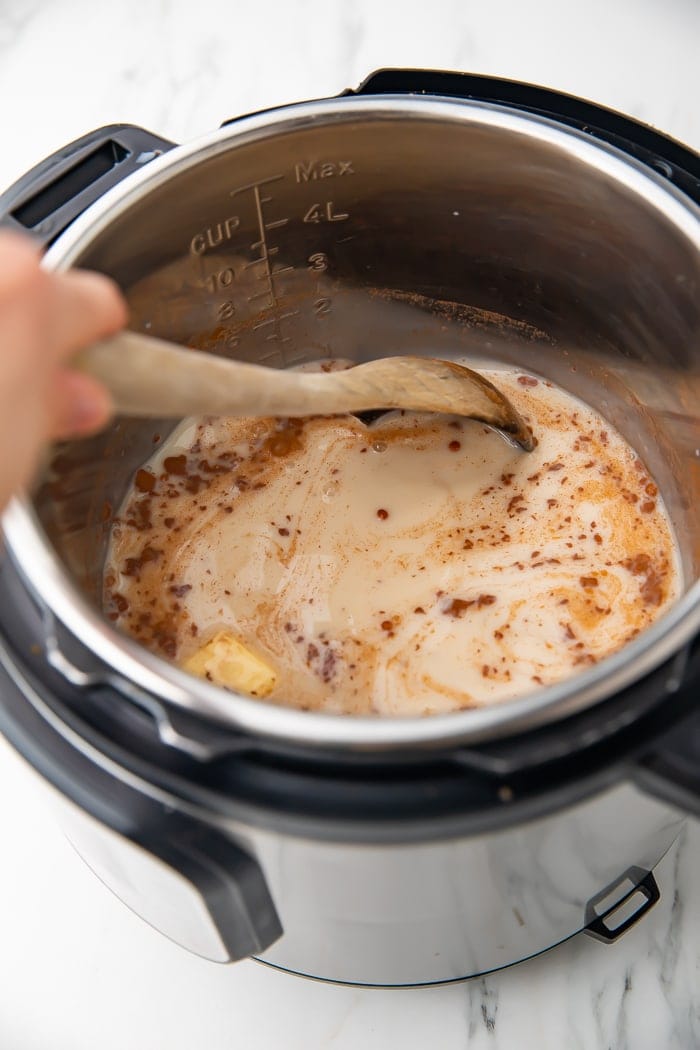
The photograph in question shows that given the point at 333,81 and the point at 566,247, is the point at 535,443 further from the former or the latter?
the point at 333,81

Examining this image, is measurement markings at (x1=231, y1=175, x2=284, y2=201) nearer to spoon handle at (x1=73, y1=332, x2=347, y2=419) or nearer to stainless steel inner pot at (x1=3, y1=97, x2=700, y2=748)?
stainless steel inner pot at (x1=3, y1=97, x2=700, y2=748)

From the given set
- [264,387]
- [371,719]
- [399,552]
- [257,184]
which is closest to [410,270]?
[257,184]

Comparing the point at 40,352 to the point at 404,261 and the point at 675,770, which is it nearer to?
the point at 675,770

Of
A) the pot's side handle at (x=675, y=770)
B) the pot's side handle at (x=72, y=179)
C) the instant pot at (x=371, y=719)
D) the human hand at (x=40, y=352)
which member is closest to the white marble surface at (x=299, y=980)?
the instant pot at (x=371, y=719)

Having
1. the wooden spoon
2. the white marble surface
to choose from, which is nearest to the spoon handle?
the wooden spoon

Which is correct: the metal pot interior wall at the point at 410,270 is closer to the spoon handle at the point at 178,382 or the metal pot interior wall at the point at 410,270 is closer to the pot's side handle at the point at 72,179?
the pot's side handle at the point at 72,179

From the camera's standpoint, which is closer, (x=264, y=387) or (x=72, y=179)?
(x=264, y=387)
